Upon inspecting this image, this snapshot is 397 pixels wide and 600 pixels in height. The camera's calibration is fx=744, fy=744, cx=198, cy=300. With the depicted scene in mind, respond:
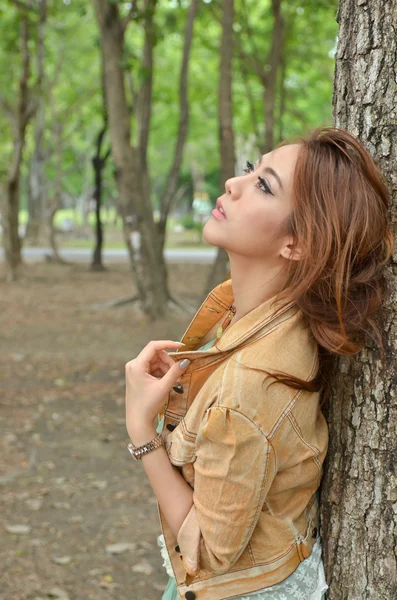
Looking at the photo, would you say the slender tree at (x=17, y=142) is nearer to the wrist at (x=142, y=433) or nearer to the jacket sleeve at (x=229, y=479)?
the wrist at (x=142, y=433)

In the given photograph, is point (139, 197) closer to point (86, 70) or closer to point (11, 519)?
point (11, 519)

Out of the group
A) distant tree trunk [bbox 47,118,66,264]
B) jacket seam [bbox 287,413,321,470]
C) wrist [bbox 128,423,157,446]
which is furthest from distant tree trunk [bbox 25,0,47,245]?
jacket seam [bbox 287,413,321,470]

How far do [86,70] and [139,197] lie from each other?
1337cm

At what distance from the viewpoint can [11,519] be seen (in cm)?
439

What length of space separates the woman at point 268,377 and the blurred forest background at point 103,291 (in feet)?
1.29

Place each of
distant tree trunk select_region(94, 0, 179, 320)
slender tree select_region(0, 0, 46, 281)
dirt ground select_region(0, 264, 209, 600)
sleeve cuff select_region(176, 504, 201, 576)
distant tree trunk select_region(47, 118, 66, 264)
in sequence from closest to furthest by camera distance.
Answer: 1. sleeve cuff select_region(176, 504, 201, 576)
2. dirt ground select_region(0, 264, 209, 600)
3. distant tree trunk select_region(94, 0, 179, 320)
4. slender tree select_region(0, 0, 46, 281)
5. distant tree trunk select_region(47, 118, 66, 264)

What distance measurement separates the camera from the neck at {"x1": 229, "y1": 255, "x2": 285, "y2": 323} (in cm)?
170

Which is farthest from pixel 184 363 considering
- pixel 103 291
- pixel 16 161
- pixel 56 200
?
pixel 56 200

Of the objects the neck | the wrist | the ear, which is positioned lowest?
the wrist

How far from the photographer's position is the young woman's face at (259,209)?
1630 mm

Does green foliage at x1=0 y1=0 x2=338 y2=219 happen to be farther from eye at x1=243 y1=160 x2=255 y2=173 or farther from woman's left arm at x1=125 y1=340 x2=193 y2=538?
woman's left arm at x1=125 y1=340 x2=193 y2=538

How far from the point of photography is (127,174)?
958cm

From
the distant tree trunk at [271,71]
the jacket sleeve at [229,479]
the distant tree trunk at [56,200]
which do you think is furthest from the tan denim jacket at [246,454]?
the distant tree trunk at [56,200]

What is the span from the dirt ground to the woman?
2.30 meters
